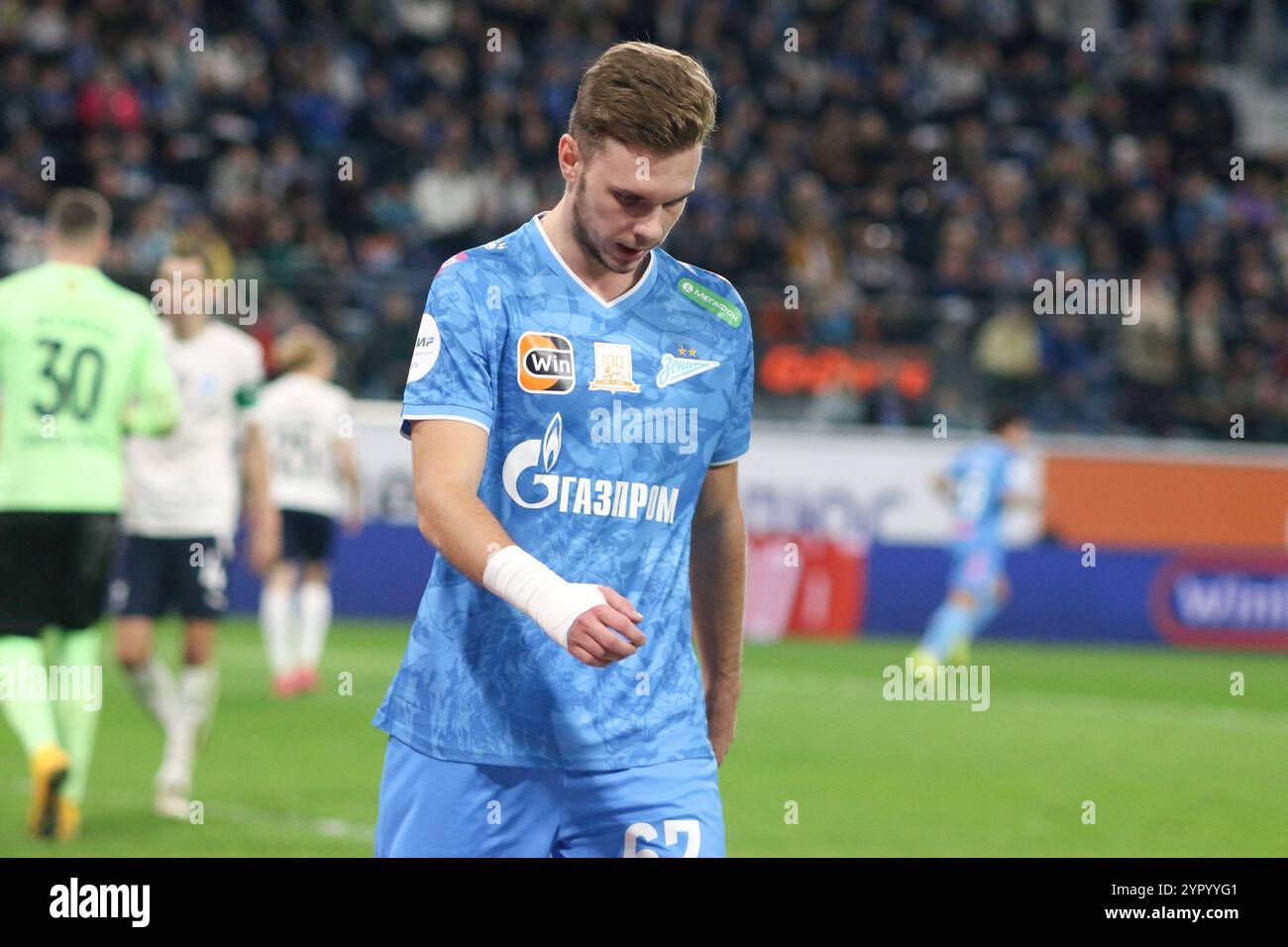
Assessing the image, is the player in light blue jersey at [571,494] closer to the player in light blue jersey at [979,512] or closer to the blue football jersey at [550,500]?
the blue football jersey at [550,500]

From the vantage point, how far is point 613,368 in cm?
368

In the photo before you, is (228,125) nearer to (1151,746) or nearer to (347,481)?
(347,481)

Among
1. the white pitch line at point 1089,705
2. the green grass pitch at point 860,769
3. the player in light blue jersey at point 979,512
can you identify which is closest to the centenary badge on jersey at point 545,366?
the green grass pitch at point 860,769

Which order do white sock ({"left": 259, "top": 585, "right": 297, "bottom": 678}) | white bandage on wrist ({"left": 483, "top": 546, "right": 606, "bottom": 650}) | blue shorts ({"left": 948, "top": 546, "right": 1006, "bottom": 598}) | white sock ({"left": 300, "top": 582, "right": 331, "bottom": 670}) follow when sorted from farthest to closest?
blue shorts ({"left": 948, "top": 546, "right": 1006, "bottom": 598}) → white sock ({"left": 300, "top": 582, "right": 331, "bottom": 670}) → white sock ({"left": 259, "top": 585, "right": 297, "bottom": 678}) → white bandage on wrist ({"left": 483, "top": 546, "right": 606, "bottom": 650})

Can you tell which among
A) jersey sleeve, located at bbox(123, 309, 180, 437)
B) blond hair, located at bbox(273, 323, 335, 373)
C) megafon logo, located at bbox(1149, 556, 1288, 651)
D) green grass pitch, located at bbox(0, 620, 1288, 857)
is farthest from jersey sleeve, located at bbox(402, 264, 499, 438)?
megafon logo, located at bbox(1149, 556, 1288, 651)

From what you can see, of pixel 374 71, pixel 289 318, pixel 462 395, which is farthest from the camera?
pixel 374 71

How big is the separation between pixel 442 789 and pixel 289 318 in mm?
15092

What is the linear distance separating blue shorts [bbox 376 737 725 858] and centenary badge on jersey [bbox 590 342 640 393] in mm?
747

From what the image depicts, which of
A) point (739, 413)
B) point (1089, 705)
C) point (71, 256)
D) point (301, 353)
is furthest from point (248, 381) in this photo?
point (1089, 705)

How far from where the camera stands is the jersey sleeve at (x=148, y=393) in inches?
315

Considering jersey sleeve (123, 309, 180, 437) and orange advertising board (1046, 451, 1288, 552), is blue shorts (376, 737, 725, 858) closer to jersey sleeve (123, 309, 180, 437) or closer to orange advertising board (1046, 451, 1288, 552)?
jersey sleeve (123, 309, 180, 437)

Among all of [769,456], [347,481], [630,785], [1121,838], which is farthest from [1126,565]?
[630,785]

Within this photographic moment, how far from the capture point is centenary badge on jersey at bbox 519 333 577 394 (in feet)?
11.9

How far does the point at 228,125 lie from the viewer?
67.3 ft
